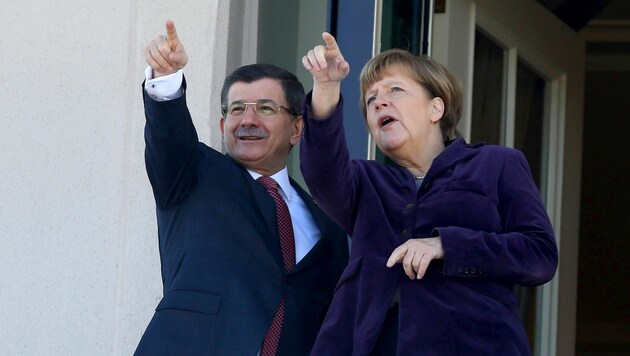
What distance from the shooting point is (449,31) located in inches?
161

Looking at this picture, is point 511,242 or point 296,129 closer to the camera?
Result: point 511,242

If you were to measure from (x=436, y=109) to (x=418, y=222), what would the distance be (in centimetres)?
35

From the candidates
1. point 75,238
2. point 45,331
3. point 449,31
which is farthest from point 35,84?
point 449,31

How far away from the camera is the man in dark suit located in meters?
3.09

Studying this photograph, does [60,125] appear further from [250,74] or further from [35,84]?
[250,74]

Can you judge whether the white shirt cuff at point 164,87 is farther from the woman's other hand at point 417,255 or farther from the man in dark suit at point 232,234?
the woman's other hand at point 417,255

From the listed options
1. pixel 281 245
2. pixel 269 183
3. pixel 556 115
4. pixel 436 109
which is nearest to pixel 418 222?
pixel 436 109

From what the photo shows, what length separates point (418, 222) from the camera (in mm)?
2918

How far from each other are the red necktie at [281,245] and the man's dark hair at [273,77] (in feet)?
0.82

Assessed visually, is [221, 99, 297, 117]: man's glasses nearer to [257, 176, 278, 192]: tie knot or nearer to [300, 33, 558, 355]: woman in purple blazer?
[257, 176, 278, 192]: tie knot

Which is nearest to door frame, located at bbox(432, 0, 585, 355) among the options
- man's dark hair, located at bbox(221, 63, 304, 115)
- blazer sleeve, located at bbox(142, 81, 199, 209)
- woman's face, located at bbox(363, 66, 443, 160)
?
man's dark hair, located at bbox(221, 63, 304, 115)

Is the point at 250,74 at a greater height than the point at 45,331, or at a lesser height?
greater

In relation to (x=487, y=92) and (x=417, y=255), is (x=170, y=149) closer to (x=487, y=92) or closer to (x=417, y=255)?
(x=417, y=255)

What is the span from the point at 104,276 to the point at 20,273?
29 centimetres
